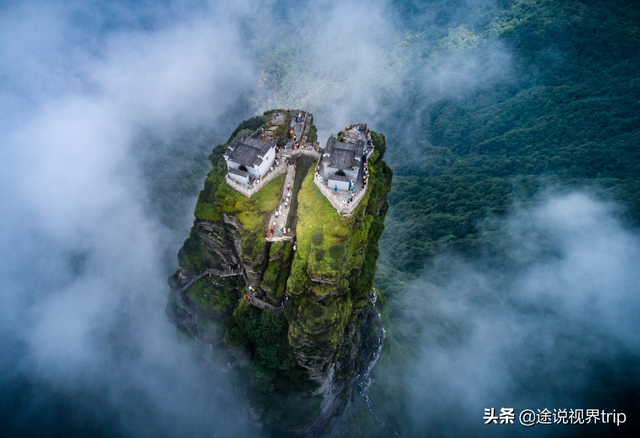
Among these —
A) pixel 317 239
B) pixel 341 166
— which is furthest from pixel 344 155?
pixel 317 239

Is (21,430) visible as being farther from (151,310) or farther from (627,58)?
(627,58)

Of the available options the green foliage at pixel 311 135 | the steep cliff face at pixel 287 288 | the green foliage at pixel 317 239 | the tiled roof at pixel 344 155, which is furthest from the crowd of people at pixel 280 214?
the green foliage at pixel 311 135

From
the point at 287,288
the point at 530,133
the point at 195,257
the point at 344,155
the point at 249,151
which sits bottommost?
the point at 287,288

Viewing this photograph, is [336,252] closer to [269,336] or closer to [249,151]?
[269,336]

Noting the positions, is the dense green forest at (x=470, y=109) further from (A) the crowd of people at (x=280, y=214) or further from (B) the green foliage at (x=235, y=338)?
(A) the crowd of people at (x=280, y=214)

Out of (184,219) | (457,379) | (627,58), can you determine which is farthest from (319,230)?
(627,58)

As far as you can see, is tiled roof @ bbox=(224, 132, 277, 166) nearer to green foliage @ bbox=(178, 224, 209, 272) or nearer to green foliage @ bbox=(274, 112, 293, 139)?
green foliage @ bbox=(274, 112, 293, 139)
